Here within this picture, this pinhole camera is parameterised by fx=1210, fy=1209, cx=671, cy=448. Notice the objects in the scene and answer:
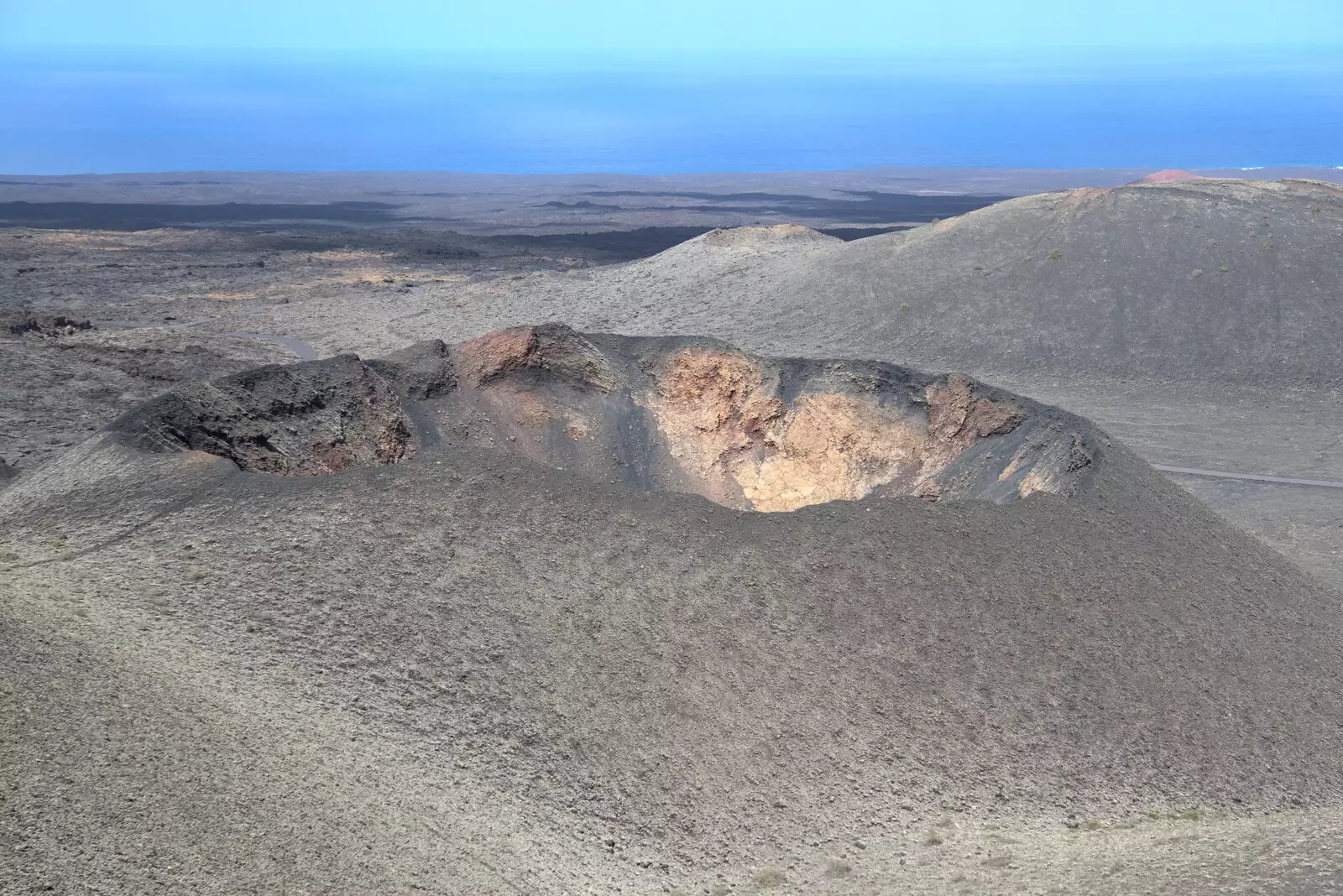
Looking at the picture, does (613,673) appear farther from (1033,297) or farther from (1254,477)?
(1033,297)

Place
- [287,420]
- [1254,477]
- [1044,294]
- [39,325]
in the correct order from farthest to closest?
[1044,294]
[39,325]
[1254,477]
[287,420]

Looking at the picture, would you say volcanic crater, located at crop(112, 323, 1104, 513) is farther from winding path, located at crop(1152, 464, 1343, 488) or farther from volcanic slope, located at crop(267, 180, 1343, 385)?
volcanic slope, located at crop(267, 180, 1343, 385)

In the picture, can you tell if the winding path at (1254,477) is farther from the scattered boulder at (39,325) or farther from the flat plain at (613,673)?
the scattered boulder at (39,325)

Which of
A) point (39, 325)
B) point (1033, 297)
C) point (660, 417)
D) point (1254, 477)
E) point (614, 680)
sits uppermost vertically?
point (1033, 297)

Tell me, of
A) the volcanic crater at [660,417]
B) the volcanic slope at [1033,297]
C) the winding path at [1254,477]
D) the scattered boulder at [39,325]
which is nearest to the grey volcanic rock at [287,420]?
the volcanic crater at [660,417]

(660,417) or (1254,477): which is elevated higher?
(660,417)

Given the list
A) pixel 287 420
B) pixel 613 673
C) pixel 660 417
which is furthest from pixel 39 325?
pixel 613 673
